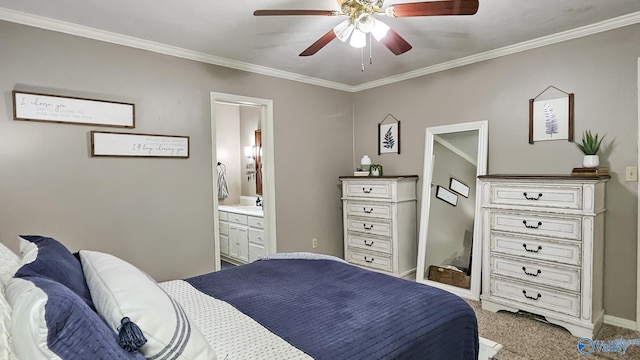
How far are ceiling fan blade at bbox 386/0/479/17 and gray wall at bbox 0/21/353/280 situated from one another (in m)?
2.14

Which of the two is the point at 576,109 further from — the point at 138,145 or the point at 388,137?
the point at 138,145

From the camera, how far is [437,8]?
176cm

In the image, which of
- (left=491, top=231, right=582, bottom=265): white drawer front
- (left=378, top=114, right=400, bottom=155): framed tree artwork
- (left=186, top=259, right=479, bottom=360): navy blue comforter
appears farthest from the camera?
(left=378, top=114, right=400, bottom=155): framed tree artwork

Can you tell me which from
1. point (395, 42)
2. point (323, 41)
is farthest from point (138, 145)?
point (395, 42)

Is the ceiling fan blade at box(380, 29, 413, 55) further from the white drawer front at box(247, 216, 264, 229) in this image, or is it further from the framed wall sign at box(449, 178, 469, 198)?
the white drawer front at box(247, 216, 264, 229)

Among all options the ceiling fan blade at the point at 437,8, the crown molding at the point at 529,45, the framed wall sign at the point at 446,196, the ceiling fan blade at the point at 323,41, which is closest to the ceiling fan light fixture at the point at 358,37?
the ceiling fan blade at the point at 323,41

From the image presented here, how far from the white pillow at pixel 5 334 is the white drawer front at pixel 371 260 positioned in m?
3.36

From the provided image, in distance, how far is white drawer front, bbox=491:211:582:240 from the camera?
2539 millimetres

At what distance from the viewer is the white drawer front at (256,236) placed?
4035 mm

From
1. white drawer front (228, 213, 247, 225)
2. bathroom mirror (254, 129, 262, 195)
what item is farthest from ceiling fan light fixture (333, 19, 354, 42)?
bathroom mirror (254, 129, 262, 195)

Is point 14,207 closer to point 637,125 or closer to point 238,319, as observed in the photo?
point 238,319

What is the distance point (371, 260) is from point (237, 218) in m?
1.89

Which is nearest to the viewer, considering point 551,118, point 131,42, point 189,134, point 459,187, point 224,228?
point 131,42

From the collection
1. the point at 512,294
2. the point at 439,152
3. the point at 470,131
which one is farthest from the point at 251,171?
the point at 512,294
